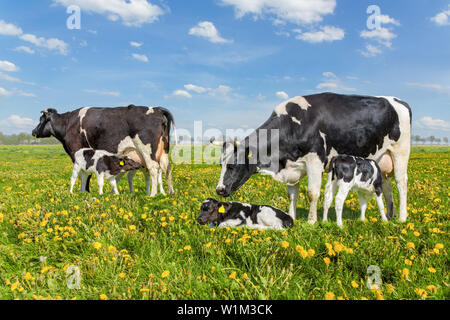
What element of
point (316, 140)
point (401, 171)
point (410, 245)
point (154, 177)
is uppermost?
point (316, 140)

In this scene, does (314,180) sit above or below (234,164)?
below

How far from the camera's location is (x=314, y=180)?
6398mm

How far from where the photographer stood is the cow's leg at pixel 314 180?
21.0ft

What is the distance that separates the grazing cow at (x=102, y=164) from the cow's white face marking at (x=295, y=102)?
18.4ft

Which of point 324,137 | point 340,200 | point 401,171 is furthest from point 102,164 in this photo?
point 401,171

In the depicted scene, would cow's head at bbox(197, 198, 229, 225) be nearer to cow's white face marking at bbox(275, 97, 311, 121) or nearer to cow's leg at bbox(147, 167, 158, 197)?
A: cow's white face marking at bbox(275, 97, 311, 121)

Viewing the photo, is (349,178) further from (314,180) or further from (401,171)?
(401,171)

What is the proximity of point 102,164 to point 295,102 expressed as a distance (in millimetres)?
6652

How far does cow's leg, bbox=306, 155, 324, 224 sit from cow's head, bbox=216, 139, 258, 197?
1229 millimetres

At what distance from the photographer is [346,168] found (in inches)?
235

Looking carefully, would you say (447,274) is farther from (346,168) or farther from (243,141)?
(243,141)

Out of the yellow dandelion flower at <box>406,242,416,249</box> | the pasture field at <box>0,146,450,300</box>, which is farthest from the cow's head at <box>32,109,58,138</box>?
the yellow dandelion flower at <box>406,242,416,249</box>
